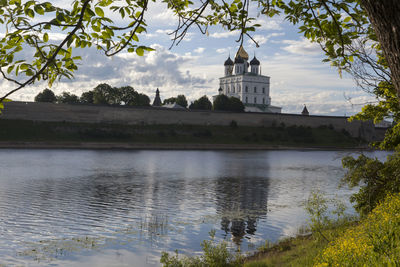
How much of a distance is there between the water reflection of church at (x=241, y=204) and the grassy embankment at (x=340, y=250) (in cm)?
203

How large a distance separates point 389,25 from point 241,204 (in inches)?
567

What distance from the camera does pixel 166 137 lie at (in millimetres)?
63469

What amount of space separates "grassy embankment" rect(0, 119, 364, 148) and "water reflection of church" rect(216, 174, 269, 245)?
37.1 metres

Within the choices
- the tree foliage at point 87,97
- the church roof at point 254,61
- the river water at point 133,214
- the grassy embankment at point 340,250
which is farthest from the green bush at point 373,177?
the church roof at point 254,61

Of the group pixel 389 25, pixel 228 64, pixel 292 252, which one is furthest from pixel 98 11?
pixel 228 64

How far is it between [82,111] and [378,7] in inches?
2592

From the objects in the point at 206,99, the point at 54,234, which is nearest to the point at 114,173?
the point at 54,234

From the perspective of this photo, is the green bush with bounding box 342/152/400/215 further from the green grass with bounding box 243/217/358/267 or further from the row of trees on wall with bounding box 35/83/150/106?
the row of trees on wall with bounding box 35/83/150/106

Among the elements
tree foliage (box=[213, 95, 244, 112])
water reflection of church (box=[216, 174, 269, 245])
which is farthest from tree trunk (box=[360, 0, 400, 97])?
tree foliage (box=[213, 95, 244, 112])

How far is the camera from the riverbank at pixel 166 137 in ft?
176

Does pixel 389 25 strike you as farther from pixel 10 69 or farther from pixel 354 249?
pixel 354 249

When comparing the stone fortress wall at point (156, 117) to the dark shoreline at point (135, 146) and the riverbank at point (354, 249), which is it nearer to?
the dark shoreline at point (135, 146)

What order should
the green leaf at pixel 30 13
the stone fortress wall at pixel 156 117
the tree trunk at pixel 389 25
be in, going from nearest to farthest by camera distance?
the tree trunk at pixel 389 25 < the green leaf at pixel 30 13 < the stone fortress wall at pixel 156 117

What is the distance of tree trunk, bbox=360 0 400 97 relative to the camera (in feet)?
8.23
